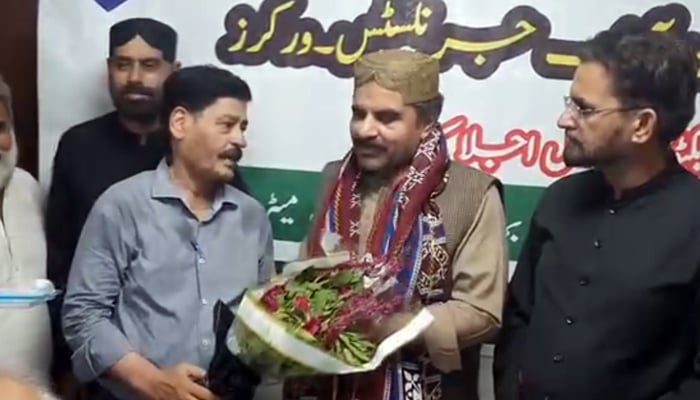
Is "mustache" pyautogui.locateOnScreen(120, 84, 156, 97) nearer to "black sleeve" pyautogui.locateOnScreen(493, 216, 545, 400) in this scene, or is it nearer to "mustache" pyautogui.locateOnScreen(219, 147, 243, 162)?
"mustache" pyautogui.locateOnScreen(219, 147, 243, 162)

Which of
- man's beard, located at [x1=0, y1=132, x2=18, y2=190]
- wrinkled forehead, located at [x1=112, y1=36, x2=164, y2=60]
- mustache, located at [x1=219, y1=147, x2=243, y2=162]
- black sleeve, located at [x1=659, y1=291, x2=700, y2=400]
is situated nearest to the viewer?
black sleeve, located at [x1=659, y1=291, x2=700, y2=400]

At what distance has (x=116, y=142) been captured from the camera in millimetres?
2666

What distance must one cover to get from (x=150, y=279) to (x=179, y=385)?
222 mm

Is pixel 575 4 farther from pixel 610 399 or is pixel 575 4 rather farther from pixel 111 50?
pixel 111 50

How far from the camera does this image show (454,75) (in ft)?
8.19

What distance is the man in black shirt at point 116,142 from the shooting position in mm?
2635

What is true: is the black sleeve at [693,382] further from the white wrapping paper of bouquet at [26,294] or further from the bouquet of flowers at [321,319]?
the white wrapping paper of bouquet at [26,294]

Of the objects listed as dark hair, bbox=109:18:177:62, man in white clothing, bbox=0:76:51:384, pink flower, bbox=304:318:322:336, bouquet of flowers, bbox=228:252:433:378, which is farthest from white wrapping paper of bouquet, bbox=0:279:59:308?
dark hair, bbox=109:18:177:62

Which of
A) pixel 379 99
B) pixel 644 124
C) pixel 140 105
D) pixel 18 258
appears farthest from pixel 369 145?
pixel 18 258

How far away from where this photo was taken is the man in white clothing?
8.10 ft

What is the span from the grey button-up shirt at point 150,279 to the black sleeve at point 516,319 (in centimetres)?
51

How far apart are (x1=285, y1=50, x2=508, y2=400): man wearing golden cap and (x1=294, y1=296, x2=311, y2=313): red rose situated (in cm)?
20

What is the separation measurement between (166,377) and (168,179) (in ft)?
1.32

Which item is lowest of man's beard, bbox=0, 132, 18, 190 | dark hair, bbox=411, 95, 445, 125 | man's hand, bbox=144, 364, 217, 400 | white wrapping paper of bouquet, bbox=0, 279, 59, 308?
man's hand, bbox=144, 364, 217, 400
